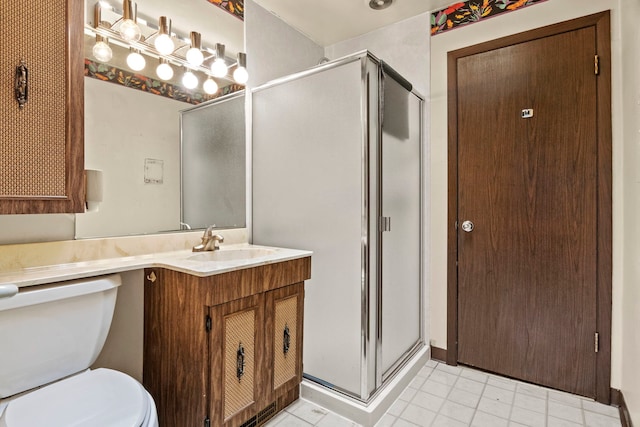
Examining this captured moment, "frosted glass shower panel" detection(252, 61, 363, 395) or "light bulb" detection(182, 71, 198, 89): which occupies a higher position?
"light bulb" detection(182, 71, 198, 89)

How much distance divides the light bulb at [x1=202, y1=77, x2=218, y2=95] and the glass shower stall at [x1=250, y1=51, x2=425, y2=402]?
244mm

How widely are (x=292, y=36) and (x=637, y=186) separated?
2188 mm

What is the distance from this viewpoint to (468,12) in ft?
7.13

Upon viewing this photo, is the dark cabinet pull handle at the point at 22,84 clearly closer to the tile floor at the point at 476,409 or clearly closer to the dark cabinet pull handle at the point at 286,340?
the dark cabinet pull handle at the point at 286,340

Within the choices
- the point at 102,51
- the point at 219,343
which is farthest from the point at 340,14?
the point at 219,343

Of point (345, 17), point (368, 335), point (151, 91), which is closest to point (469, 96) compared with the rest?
point (345, 17)

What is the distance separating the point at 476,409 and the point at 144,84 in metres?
2.38

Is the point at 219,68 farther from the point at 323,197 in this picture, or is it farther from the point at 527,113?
the point at 527,113

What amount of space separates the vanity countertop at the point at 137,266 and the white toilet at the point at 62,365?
35 millimetres

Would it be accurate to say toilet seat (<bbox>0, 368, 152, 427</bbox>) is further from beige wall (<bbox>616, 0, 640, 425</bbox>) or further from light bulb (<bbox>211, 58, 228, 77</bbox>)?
beige wall (<bbox>616, 0, 640, 425</bbox>)

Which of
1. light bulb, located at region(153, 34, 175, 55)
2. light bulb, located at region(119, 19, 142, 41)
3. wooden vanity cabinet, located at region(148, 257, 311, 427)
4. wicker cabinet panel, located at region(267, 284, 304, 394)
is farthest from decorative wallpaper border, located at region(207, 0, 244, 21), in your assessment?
wicker cabinet panel, located at region(267, 284, 304, 394)

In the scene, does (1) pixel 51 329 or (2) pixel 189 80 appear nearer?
(1) pixel 51 329

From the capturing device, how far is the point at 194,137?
1.82m

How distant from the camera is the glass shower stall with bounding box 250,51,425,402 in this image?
64.9 inches
